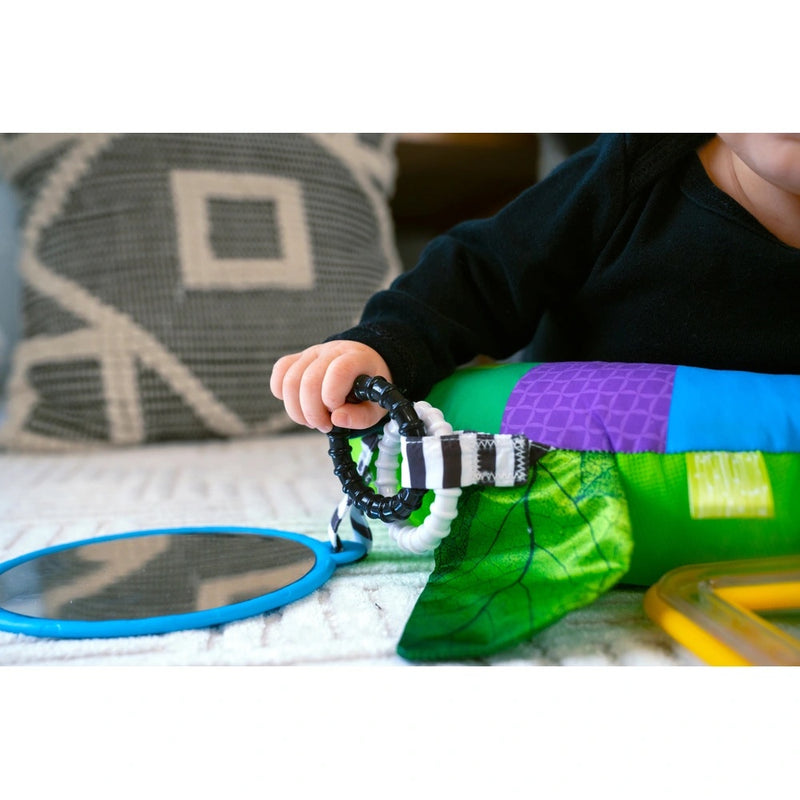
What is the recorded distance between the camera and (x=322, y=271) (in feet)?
3.48

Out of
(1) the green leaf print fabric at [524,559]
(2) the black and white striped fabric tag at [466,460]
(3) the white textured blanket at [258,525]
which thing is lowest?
→ (3) the white textured blanket at [258,525]

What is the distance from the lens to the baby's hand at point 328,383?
0.47m

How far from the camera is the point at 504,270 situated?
0.62 m

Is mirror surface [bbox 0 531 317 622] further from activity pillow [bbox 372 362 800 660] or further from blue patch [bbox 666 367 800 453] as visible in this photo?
blue patch [bbox 666 367 800 453]

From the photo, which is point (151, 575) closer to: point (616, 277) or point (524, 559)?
point (524, 559)

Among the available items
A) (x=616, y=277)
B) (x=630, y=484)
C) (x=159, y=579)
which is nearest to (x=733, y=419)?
(x=630, y=484)

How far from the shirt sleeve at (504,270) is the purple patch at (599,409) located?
100 mm

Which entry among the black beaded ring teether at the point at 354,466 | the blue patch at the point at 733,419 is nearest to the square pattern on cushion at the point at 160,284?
the black beaded ring teether at the point at 354,466

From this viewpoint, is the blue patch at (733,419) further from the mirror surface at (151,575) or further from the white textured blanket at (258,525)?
the mirror surface at (151,575)

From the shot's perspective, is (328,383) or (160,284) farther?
(160,284)

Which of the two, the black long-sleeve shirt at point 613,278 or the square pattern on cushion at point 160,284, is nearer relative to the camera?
the black long-sleeve shirt at point 613,278

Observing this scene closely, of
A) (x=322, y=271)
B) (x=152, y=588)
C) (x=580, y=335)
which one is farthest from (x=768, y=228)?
(x=322, y=271)

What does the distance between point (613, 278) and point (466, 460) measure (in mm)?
234
